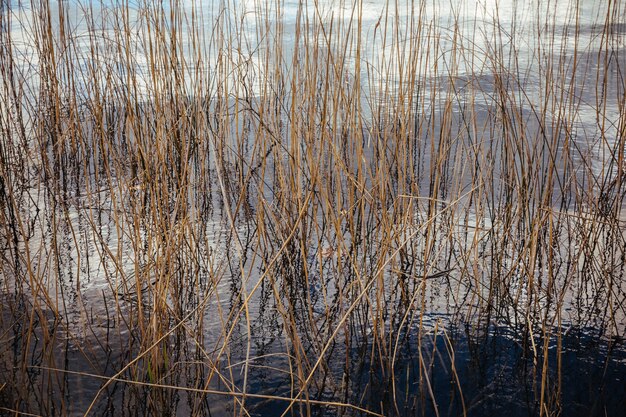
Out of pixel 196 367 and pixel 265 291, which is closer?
pixel 196 367

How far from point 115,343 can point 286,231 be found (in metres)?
0.43

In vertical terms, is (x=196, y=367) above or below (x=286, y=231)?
below

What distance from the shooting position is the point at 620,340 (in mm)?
1398

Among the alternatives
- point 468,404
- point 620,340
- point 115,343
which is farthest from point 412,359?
point 115,343

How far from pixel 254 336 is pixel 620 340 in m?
0.75

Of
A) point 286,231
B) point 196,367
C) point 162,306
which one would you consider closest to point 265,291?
point 286,231

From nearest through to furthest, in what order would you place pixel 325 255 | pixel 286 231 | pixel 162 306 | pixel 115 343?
pixel 162 306
pixel 115 343
pixel 286 231
pixel 325 255

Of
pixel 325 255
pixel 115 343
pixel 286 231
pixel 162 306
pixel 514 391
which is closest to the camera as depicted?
pixel 162 306

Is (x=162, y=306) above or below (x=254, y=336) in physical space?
above

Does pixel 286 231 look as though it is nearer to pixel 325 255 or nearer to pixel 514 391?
pixel 325 255

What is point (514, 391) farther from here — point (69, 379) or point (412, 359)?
point (69, 379)

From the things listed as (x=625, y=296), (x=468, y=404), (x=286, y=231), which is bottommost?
(x=468, y=404)

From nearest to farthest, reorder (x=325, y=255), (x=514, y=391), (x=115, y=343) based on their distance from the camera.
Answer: (x=514, y=391)
(x=115, y=343)
(x=325, y=255)

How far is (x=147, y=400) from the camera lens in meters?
1.19
